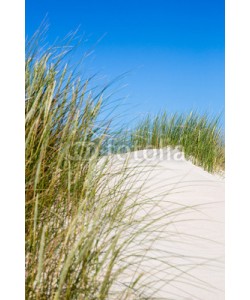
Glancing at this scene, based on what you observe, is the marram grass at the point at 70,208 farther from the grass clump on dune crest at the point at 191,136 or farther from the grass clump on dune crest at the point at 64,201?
the grass clump on dune crest at the point at 191,136

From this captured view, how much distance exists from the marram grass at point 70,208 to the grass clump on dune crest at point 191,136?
149 cm

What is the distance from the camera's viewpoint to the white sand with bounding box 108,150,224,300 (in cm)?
197

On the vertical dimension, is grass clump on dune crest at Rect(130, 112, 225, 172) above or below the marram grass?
above

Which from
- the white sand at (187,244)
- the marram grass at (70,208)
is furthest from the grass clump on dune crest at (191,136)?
the marram grass at (70,208)

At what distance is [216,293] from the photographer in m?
2.03

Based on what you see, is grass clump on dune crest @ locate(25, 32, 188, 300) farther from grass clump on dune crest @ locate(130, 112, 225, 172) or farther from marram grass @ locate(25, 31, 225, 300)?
grass clump on dune crest @ locate(130, 112, 225, 172)

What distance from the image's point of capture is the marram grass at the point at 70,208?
1674 mm

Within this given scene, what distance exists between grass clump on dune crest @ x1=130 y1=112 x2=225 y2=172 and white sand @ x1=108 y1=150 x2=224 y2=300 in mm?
492

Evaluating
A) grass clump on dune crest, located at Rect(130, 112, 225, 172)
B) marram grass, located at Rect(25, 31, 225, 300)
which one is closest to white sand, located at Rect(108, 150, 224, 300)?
marram grass, located at Rect(25, 31, 225, 300)

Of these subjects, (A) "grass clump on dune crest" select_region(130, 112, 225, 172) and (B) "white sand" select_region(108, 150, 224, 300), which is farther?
(A) "grass clump on dune crest" select_region(130, 112, 225, 172)

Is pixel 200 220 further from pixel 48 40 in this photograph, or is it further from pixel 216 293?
pixel 48 40

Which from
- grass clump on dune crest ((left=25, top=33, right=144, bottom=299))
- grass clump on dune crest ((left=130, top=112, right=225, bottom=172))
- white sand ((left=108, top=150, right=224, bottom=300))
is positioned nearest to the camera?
grass clump on dune crest ((left=25, top=33, right=144, bottom=299))
